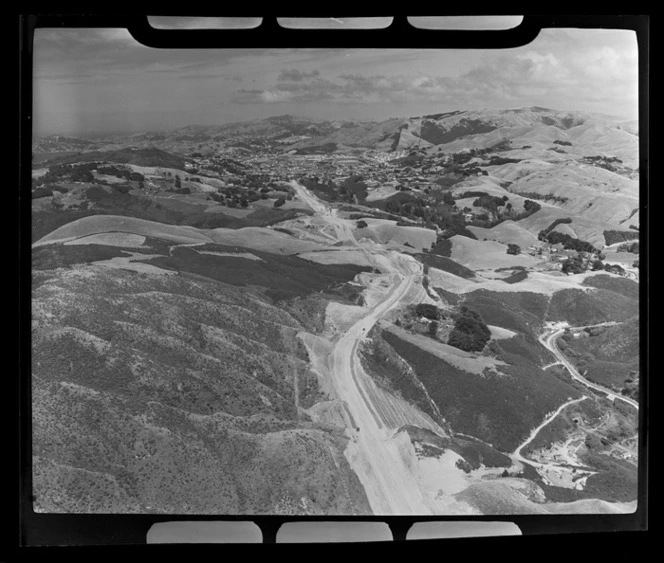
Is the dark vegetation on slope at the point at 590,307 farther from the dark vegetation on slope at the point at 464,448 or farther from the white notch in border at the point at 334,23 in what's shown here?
the white notch in border at the point at 334,23

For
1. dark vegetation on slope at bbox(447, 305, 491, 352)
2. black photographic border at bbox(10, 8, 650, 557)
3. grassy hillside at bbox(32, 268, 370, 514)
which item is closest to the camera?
black photographic border at bbox(10, 8, 650, 557)

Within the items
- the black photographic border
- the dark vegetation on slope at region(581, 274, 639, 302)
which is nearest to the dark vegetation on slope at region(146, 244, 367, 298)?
the black photographic border

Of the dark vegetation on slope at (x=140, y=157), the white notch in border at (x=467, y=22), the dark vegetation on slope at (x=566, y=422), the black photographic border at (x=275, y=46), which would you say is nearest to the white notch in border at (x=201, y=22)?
the black photographic border at (x=275, y=46)

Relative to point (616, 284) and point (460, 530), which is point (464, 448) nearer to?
point (460, 530)

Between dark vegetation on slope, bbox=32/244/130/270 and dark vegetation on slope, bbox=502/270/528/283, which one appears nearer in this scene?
dark vegetation on slope, bbox=32/244/130/270


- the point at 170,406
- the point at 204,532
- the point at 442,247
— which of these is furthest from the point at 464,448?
the point at 170,406

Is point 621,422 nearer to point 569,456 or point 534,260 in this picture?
point 569,456

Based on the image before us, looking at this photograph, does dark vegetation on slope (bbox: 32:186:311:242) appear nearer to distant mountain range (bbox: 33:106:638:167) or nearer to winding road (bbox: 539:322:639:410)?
distant mountain range (bbox: 33:106:638:167)
